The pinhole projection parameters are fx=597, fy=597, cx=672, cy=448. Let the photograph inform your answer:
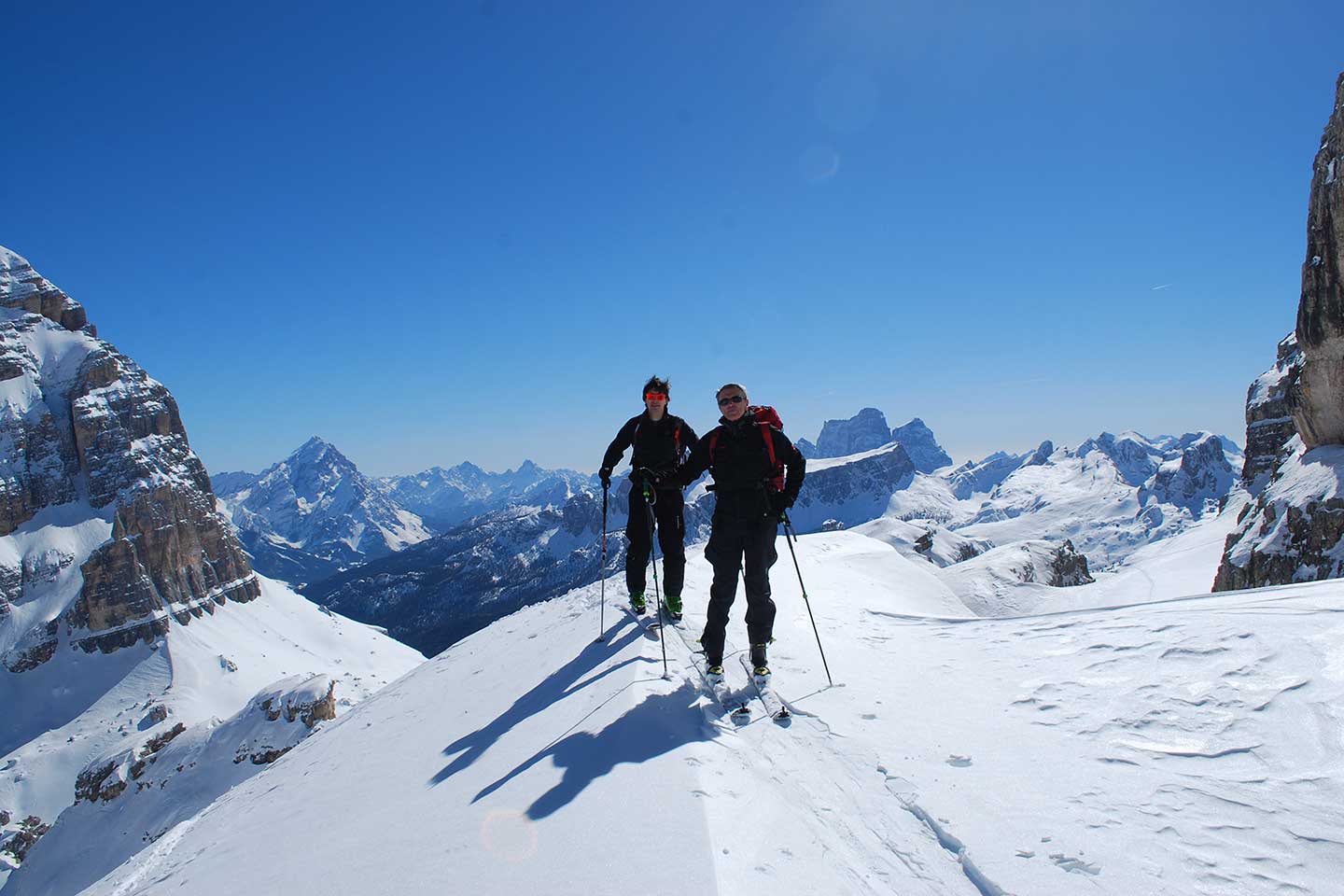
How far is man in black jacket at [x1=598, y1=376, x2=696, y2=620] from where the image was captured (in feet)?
31.3

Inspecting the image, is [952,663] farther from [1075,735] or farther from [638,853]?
[638,853]

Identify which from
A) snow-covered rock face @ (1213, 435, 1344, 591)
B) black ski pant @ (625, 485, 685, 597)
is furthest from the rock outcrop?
black ski pant @ (625, 485, 685, 597)

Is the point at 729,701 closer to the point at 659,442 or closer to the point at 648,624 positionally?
the point at 648,624

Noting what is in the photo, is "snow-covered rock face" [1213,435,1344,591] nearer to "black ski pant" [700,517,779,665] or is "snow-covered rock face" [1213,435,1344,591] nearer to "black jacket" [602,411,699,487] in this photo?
"black ski pant" [700,517,779,665]

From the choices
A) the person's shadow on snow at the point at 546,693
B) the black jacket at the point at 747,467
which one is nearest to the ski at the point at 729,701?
the person's shadow on snow at the point at 546,693

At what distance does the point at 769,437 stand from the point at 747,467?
1.62 feet

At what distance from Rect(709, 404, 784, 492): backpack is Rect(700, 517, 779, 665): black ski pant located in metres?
0.52

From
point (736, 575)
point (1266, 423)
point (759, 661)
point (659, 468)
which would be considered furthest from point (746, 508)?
point (1266, 423)

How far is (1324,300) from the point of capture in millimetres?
25938

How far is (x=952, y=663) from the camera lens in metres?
8.71

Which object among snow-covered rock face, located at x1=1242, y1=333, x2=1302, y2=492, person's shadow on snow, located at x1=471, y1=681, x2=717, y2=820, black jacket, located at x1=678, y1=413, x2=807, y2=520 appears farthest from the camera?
snow-covered rock face, located at x1=1242, y1=333, x2=1302, y2=492

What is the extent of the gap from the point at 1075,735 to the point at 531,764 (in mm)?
5202

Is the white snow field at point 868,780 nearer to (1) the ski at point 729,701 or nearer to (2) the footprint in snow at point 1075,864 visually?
(2) the footprint in snow at point 1075,864

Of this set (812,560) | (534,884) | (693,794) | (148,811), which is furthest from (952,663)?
(148,811)
